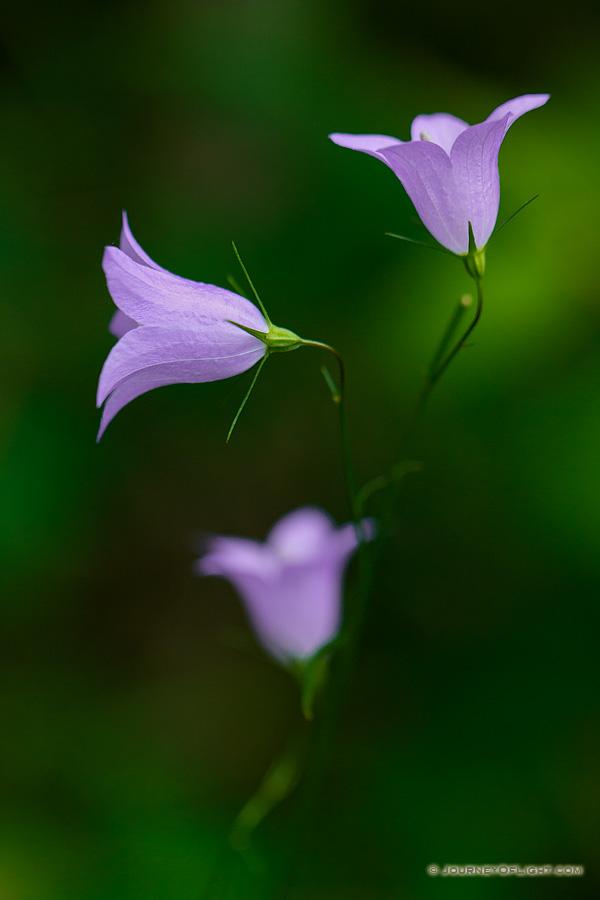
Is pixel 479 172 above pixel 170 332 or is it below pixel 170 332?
above

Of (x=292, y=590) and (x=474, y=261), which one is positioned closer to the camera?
(x=474, y=261)

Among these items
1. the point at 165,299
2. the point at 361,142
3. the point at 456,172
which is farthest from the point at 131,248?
the point at 456,172

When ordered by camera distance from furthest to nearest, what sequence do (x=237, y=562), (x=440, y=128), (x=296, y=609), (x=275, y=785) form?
(x=275, y=785)
(x=296, y=609)
(x=237, y=562)
(x=440, y=128)

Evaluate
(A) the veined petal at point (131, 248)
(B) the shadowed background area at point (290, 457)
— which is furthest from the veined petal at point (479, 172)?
(B) the shadowed background area at point (290, 457)

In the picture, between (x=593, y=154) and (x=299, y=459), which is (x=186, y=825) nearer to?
(x=299, y=459)

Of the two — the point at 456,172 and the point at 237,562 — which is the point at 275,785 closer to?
the point at 237,562

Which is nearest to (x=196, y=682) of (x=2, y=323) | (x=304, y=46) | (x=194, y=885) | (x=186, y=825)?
(x=186, y=825)

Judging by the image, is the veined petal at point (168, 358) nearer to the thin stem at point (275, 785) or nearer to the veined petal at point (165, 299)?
the veined petal at point (165, 299)

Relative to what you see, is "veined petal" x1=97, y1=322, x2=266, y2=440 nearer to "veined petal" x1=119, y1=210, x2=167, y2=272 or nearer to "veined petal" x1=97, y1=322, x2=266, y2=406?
"veined petal" x1=97, y1=322, x2=266, y2=406
